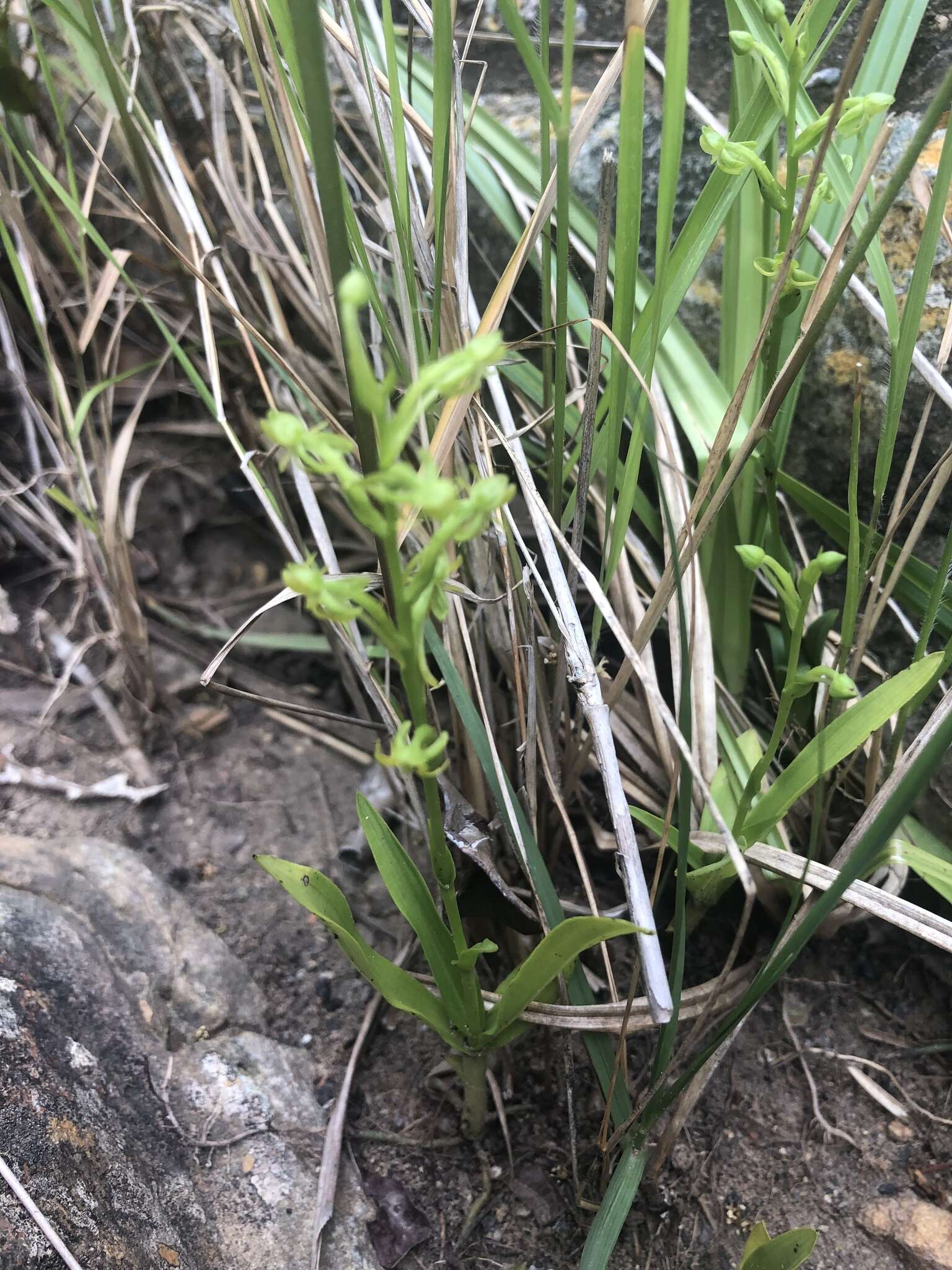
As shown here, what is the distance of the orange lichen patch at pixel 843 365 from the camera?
989 millimetres

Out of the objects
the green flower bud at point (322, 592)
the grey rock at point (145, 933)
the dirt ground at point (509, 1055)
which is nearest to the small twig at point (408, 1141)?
the dirt ground at point (509, 1055)

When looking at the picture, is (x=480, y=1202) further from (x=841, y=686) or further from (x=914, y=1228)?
(x=841, y=686)

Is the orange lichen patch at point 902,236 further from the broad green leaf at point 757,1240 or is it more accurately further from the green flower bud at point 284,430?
the broad green leaf at point 757,1240

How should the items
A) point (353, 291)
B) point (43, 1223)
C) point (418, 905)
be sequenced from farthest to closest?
point (418, 905), point (43, 1223), point (353, 291)

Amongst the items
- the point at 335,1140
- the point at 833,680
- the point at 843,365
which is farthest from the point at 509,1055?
the point at 843,365

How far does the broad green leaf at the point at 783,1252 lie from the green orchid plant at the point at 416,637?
0.25 meters

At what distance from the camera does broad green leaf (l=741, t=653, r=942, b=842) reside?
70 centimetres

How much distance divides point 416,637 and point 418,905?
32 cm

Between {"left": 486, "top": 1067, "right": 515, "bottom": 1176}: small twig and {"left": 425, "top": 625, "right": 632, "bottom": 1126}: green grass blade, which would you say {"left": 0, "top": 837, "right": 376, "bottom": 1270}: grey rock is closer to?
{"left": 486, "top": 1067, "right": 515, "bottom": 1176}: small twig

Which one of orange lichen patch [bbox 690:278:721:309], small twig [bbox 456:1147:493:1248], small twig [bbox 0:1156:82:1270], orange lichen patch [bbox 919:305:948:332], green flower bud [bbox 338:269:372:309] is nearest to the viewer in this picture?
green flower bud [bbox 338:269:372:309]

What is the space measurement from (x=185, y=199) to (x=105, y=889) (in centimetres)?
80

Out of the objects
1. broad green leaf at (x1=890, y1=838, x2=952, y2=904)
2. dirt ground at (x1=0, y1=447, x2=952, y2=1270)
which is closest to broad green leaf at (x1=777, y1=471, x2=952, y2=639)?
broad green leaf at (x1=890, y1=838, x2=952, y2=904)

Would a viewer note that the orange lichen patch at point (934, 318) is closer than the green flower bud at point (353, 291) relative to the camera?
No

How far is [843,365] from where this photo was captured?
0.99 metres
